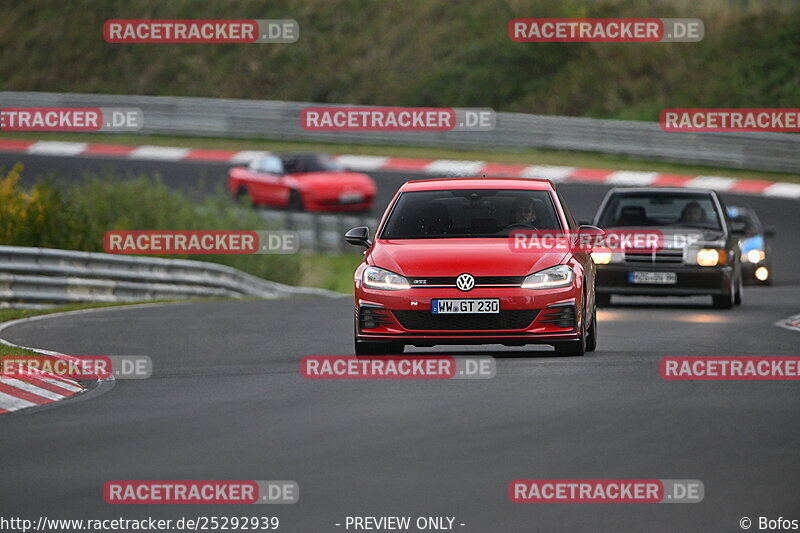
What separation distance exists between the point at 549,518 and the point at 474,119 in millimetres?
36142

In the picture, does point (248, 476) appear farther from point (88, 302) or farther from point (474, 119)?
point (474, 119)

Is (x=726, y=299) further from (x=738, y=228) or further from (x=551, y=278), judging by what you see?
(x=551, y=278)

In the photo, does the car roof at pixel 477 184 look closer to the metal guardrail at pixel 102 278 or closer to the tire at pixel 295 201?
the metal guardrail at pixel 102 278

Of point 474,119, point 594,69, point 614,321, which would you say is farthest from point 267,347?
point 594,69

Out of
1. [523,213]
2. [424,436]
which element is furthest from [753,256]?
[424,436]

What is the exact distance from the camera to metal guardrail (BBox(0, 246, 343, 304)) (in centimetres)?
2200

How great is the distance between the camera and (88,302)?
76.3ft

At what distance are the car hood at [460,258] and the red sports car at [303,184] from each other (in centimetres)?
2084

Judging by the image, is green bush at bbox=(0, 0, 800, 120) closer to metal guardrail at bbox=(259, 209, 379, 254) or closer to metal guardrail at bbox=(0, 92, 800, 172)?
metal guardrail at bbox=(0, 92, 800, 172)

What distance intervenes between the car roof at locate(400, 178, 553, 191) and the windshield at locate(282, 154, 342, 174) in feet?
68.3

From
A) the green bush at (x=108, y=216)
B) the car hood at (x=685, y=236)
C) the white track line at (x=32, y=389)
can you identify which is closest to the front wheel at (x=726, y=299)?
the car hood at (x=685, y=236)

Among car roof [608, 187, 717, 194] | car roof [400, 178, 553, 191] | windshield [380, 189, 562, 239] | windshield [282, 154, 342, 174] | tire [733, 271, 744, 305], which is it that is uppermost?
windshield [282, 154, 342, 174]

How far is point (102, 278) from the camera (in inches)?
934

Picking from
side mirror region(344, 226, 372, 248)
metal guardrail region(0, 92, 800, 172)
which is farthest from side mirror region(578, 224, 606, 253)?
metal guardrail region(0, 92, 800, 172)
